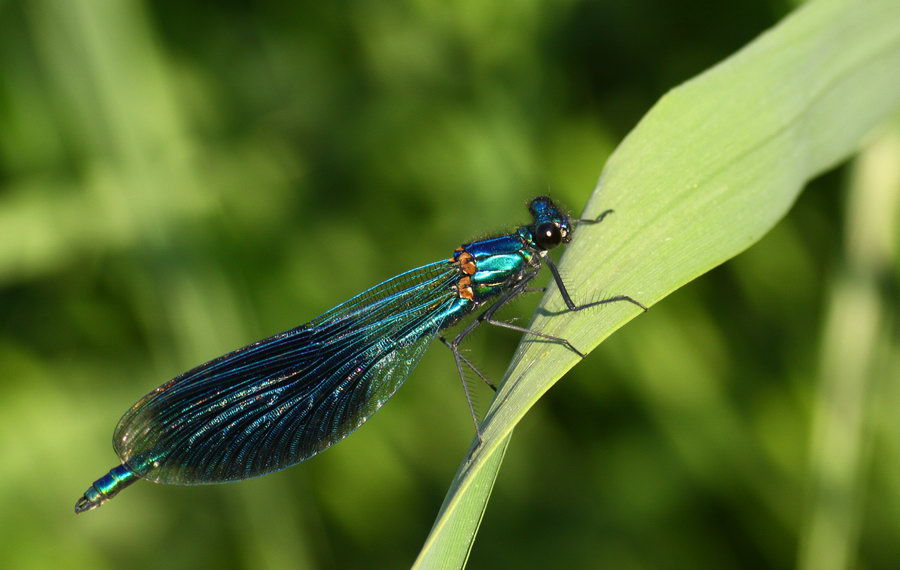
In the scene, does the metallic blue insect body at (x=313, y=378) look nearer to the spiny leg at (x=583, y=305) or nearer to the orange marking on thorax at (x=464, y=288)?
the orange marking on thorax at (x=464, y=288)

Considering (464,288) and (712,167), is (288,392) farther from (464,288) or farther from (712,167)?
(712,167)

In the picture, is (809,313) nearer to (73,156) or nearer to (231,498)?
(231,498)

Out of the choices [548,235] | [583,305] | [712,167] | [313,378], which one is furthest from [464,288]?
[712,167]

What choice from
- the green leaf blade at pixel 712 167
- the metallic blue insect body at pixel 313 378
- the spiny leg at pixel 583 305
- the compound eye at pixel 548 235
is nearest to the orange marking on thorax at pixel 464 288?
A: the metallic blue insect body at pixel 313 378

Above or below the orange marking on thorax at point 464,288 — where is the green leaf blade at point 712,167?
below

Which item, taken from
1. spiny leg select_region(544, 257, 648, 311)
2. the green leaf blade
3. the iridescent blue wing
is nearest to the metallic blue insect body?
the iridescent blue wing

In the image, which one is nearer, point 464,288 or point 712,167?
point 712,167

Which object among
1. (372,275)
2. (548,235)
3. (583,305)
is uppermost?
(372,275)

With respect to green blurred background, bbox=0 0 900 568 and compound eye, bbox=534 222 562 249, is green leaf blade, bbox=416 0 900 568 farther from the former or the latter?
green blurred background, bbox=0 0 900 568
